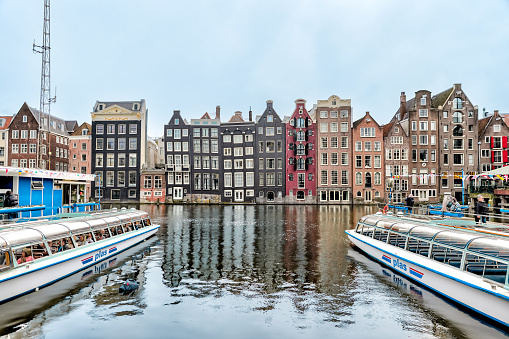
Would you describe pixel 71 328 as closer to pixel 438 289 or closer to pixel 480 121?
pixel 438 289

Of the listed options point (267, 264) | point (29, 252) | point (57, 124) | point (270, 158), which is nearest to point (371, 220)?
point (267, 264)

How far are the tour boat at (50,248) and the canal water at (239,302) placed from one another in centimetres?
51

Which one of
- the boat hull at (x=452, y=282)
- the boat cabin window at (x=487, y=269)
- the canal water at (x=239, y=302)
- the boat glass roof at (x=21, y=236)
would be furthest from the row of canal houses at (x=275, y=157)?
the boat glass roof at (x=21, y=236)

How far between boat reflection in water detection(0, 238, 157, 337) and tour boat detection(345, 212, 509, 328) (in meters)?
12.2

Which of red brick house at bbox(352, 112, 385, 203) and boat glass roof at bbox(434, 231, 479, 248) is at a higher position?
red brick house at bbox(352, 112, 385, 203)

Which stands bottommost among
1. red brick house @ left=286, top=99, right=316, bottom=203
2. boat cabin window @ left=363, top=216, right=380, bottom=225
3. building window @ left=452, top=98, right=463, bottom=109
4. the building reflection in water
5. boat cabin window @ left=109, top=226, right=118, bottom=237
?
the building reflection in water

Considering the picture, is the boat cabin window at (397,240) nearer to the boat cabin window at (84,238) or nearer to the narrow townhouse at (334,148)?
the boat cabin window at (84,238)

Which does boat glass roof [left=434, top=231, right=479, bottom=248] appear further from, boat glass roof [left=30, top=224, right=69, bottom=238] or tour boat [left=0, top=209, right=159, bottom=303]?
boat glass roof [left=30, top=224, right=69, bottom=238]

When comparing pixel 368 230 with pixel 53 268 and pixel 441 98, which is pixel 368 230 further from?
pixel 441 98

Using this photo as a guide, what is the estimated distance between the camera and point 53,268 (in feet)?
47.0

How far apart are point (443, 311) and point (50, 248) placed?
1558 cm

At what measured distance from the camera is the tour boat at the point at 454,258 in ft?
36.2

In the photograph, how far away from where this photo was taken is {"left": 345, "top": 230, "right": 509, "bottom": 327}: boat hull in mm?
10526

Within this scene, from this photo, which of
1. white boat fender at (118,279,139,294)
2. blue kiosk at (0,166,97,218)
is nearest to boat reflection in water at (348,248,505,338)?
white boat fender at (118,279,139,294)
